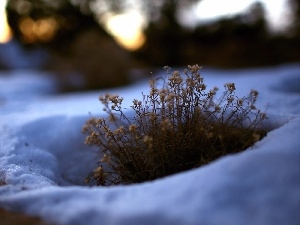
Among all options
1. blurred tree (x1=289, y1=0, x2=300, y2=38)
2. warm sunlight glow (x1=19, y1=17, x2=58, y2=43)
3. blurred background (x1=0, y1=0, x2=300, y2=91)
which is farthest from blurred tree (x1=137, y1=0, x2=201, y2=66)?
warm sunlight glow (x1=19, y1=17, x2=58, y2=43)

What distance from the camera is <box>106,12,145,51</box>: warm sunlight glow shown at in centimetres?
1325

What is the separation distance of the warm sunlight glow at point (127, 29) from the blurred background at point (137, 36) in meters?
0.04

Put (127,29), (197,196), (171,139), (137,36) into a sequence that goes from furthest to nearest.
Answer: (127,29) < (137,36) < (171,139) < (197,196)

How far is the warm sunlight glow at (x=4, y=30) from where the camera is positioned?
567 inches

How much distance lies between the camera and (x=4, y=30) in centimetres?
1489

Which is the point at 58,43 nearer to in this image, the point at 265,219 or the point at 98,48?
the point at 98,48

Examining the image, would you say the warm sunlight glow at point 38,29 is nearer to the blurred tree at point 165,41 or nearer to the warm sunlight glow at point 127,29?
the warm sunlight glow at point 127,29

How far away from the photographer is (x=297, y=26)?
40.0 ft

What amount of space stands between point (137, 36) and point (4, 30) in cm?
690

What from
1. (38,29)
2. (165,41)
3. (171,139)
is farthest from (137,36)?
(171,139)

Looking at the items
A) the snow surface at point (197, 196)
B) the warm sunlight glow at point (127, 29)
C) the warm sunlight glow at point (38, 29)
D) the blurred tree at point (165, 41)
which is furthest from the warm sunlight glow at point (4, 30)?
the snow surface at point (197, 196)

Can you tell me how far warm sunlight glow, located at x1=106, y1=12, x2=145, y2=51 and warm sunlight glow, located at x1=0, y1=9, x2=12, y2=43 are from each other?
5000 mm

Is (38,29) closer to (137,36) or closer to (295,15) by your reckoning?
(137,36)

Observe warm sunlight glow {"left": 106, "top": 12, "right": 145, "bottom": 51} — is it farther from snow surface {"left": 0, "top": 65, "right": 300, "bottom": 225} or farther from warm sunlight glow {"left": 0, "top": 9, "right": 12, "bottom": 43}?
snow surface {"left": 0, "top": 65, "right": 300, "bottom": 225}
